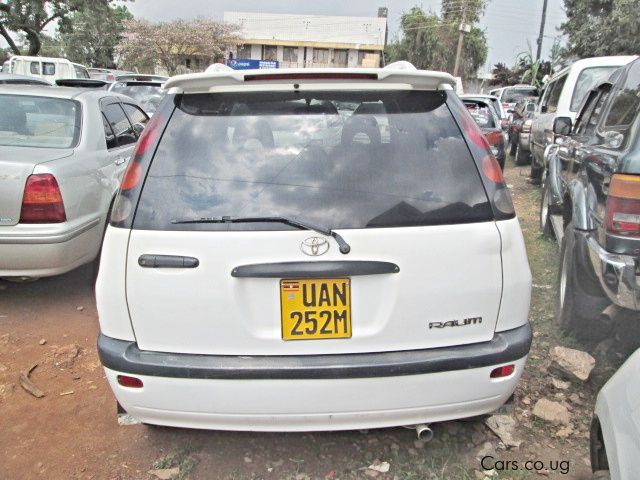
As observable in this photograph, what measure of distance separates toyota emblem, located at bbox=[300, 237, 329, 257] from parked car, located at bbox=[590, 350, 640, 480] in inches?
41.8

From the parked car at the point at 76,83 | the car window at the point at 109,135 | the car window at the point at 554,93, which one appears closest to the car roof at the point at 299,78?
the car window at the point at 109,135

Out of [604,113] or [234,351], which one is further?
[604,113]

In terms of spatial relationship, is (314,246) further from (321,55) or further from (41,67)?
(321,55)

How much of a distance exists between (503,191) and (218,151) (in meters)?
1.16

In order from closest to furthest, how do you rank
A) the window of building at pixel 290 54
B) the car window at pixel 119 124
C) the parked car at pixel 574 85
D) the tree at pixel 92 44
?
the car window at pixel 119 124 → the parked car at pixel 574 85 → the tree at pixel 92 44 → the window of building at pixel 290 54

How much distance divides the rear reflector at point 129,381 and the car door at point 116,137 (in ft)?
8.39

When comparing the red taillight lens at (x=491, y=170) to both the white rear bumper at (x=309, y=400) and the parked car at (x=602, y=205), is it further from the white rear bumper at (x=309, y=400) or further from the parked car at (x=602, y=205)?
the parked car at (x=602, y=205)

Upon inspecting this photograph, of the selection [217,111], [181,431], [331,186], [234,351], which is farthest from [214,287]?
[181,431]

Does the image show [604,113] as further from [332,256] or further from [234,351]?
[234,351]

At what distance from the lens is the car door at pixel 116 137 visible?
4469mm

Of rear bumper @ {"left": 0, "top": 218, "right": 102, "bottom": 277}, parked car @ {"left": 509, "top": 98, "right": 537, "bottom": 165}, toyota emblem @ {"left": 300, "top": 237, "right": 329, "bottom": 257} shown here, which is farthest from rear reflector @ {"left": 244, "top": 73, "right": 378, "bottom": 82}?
parked car @ {"left": 509, "top": 98, "right": 537, "bottom": 165}

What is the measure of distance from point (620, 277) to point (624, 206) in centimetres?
35

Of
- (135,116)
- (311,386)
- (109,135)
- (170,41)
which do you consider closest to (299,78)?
(311,386)

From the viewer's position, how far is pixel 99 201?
4168 mm
